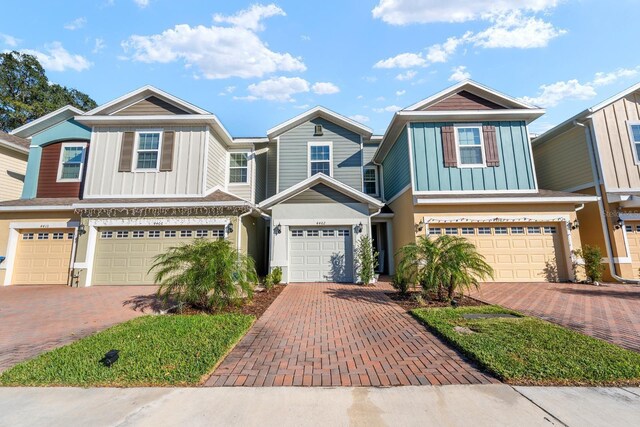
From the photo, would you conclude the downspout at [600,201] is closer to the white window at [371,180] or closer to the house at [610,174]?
the house at [610,174]

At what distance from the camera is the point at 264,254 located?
13.8 meters

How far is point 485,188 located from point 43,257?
17.0 m

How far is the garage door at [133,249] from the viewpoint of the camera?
9891mm

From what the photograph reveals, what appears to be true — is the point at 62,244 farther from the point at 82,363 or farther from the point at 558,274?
the point at 558,274

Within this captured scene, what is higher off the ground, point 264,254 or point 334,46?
point 334,46

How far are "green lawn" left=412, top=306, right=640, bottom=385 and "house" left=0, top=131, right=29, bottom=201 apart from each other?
18.0 m

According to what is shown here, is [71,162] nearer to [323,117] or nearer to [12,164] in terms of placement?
[12,164]

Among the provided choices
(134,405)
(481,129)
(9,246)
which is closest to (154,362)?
(134,405)

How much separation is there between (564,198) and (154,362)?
1289 centimetres

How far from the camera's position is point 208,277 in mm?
6227

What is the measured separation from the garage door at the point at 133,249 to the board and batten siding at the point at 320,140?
4.24 metres

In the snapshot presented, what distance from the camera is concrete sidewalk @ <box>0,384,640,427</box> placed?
95.5 inches

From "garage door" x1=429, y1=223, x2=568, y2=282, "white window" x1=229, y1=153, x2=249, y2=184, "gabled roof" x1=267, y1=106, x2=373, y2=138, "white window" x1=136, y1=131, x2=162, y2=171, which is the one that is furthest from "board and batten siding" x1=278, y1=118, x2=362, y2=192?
"white window" x1=136, y1=131, x2=162, y2=171

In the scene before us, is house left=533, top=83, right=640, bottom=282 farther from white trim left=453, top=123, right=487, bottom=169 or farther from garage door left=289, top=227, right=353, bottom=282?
garage door left=289, top=227, right=353, bottom=282
